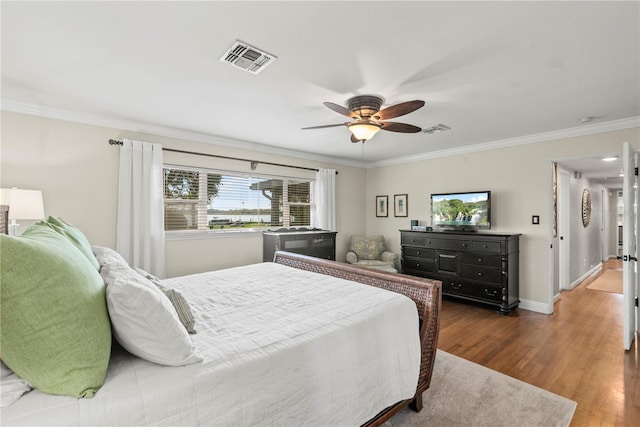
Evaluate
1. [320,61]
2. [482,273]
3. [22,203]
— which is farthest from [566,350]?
[22,203]

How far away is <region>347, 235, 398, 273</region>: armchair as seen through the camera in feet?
17.9

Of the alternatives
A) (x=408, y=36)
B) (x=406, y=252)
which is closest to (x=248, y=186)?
(x=406, y=252)

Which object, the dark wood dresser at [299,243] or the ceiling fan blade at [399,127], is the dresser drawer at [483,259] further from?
the ceiling fan blade at [399,127]

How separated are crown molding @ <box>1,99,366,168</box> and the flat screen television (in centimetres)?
239

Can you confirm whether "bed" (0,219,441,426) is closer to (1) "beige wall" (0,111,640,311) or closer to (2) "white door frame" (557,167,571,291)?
(1) "beige wall" (0,111,640,311)

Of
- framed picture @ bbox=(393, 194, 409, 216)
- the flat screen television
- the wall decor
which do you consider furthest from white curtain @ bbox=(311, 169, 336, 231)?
the wall decor

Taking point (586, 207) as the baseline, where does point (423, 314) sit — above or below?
below

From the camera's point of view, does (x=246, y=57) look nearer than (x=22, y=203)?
Yes

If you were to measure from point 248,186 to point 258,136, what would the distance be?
2.93 ft

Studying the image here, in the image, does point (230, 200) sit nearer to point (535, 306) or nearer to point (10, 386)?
point (10, 386)

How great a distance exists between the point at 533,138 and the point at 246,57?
13.2ft

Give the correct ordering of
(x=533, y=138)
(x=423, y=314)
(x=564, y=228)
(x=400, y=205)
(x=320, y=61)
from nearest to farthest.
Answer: (x=423, y=314), (x=320, y=61), (x=533, y=138), (x=564, y=228), (x=400, y=205)

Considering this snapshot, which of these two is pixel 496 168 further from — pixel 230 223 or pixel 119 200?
pixel 119 200

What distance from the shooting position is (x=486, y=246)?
13.7 feet
